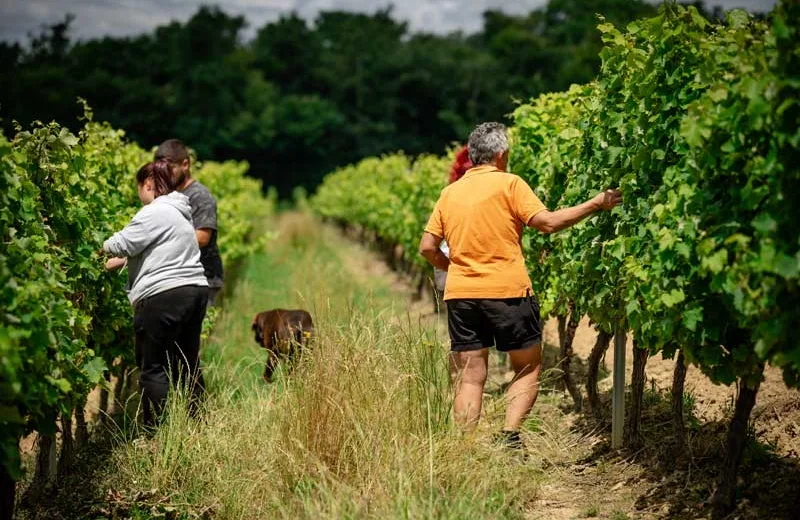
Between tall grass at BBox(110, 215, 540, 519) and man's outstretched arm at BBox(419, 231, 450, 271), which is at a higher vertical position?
man's outstretched arm at BBox(419, 231, 450, 271)

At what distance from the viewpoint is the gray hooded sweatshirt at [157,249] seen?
538cm

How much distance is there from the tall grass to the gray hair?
111cm

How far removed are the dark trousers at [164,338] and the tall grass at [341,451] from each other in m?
0.31

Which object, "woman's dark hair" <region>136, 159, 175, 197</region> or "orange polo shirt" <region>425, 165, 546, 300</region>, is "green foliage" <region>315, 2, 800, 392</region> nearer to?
"orange polo shirt" <region>425, 165, 546, 300</region>

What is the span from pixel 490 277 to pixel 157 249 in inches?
84.9

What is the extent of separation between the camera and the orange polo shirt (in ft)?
15.9

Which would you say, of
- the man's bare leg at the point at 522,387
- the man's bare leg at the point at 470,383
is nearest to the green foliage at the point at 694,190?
the man's bare leg at the point at 522,387

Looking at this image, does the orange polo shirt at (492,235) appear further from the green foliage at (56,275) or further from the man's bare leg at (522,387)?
the green foliage at (56,275)

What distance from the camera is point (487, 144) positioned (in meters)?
5.01

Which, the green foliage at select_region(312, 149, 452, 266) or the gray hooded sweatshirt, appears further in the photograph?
the green foliage at select_region(312, 149, 452, 266)

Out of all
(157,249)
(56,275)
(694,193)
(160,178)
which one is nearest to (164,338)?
(157,249)

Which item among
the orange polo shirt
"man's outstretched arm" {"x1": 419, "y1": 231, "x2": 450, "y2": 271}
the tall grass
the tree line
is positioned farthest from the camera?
the tree line

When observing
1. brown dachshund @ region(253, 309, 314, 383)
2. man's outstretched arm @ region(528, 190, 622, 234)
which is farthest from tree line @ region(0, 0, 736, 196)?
man's outstretched arm @ region(528, 190, 622, 234)

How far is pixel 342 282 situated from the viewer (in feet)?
39.0
